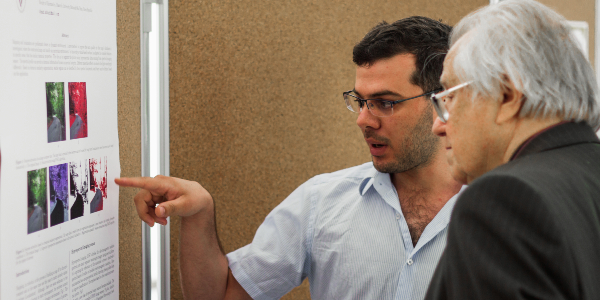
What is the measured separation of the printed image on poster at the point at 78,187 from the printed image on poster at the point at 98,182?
13 mm

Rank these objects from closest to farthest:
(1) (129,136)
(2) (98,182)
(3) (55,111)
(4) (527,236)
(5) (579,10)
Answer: (4) (527,236)
(3) (55,111)
(2) (98,182)
(1) (129,136)
(5) (579,10)

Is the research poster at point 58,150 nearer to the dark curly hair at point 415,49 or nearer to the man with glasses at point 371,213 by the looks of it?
the man with glasses at point 371,213

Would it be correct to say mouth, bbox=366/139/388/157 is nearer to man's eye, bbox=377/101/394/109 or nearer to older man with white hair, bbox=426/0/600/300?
man's eye, bbox=377/101/394/109

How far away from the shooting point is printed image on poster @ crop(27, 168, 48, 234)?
0.60 metres

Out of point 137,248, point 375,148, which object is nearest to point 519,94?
point 375,148

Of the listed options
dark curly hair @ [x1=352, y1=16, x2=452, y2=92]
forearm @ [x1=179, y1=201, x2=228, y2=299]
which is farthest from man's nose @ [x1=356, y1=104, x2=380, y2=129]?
forearm @ [x1=179, y1=201, x2=228, y2=299]

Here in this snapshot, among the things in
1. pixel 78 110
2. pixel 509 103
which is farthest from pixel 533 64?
pixel 78 110

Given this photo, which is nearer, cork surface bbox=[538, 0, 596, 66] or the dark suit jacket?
the dark suit jacket

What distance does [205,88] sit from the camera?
131cm

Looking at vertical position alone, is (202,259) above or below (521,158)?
below

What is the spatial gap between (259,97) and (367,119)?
401 millimetres

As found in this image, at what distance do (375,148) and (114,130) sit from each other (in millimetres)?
572

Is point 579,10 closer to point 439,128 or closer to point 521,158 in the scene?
point 439,128

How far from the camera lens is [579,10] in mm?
1687
